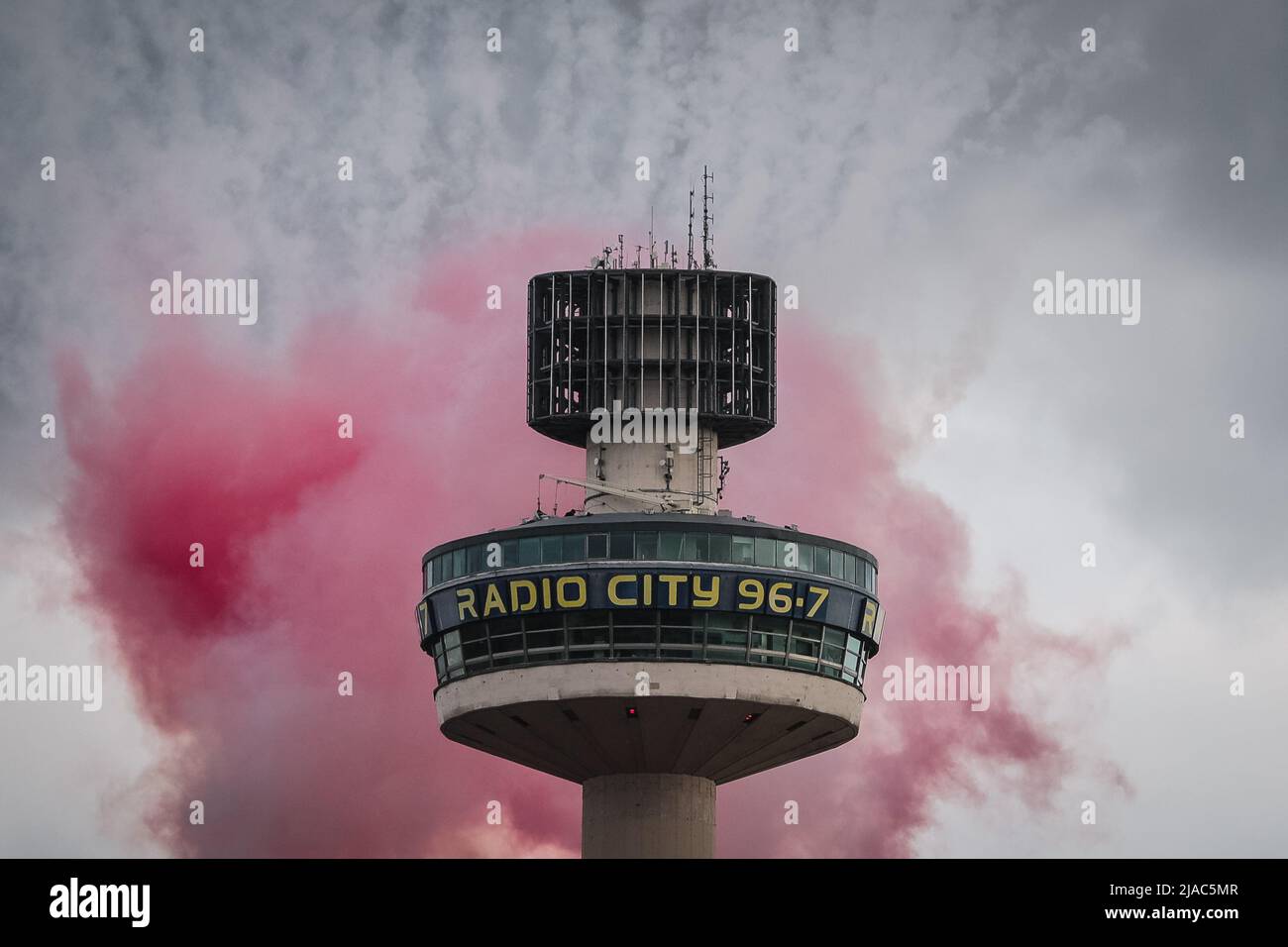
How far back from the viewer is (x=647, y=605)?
574 feet

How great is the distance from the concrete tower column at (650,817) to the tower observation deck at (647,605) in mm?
119

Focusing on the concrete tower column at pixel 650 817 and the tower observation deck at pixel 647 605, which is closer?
the tower observation deck at pixel 647 605

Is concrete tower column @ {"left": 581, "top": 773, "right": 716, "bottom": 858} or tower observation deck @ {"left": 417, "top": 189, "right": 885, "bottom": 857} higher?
tower observation deck @ {"left": 417, "top": 189, "right": 885, "bottom": 857}

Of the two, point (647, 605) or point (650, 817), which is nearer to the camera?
point (647, 605)

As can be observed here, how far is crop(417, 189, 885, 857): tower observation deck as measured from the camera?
575 feet

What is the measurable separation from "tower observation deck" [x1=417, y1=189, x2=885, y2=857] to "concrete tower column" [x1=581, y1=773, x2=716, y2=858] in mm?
119

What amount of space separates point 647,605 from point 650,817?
15.3m

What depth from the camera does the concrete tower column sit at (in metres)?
182

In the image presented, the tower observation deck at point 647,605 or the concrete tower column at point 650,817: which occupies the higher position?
the tower observation deck at point 647,605

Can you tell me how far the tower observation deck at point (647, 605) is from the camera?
17525 cm

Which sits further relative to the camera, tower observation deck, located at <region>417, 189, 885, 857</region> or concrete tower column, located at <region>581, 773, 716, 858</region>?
concrete tower column, located at <region>581, 773, 716, 858</region>

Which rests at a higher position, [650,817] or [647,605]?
[647,605]

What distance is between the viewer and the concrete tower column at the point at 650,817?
18238cm
